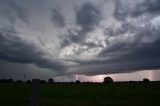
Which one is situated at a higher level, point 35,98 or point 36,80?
point 36,80

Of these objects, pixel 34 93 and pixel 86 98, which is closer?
pixel 34 93

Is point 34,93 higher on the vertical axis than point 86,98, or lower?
lower

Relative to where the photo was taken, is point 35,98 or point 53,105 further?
point 53,105

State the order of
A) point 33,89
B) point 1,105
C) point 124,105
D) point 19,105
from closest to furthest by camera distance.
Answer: point 33,89
point 1,105
point 19,105
point 124,105

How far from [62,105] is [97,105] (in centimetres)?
383

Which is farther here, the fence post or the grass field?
the grass field

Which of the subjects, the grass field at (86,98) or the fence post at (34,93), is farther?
the grass field at (86,98)

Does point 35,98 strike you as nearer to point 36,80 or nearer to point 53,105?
point 36,80

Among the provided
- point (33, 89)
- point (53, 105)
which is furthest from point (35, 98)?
point (53, 105)

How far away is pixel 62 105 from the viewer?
101 feet

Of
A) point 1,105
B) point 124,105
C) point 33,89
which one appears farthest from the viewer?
point 124,105

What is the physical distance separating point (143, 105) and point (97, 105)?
510 cm

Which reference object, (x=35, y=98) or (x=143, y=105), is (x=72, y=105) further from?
(x=35, y=98)

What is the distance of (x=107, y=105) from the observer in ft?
102
